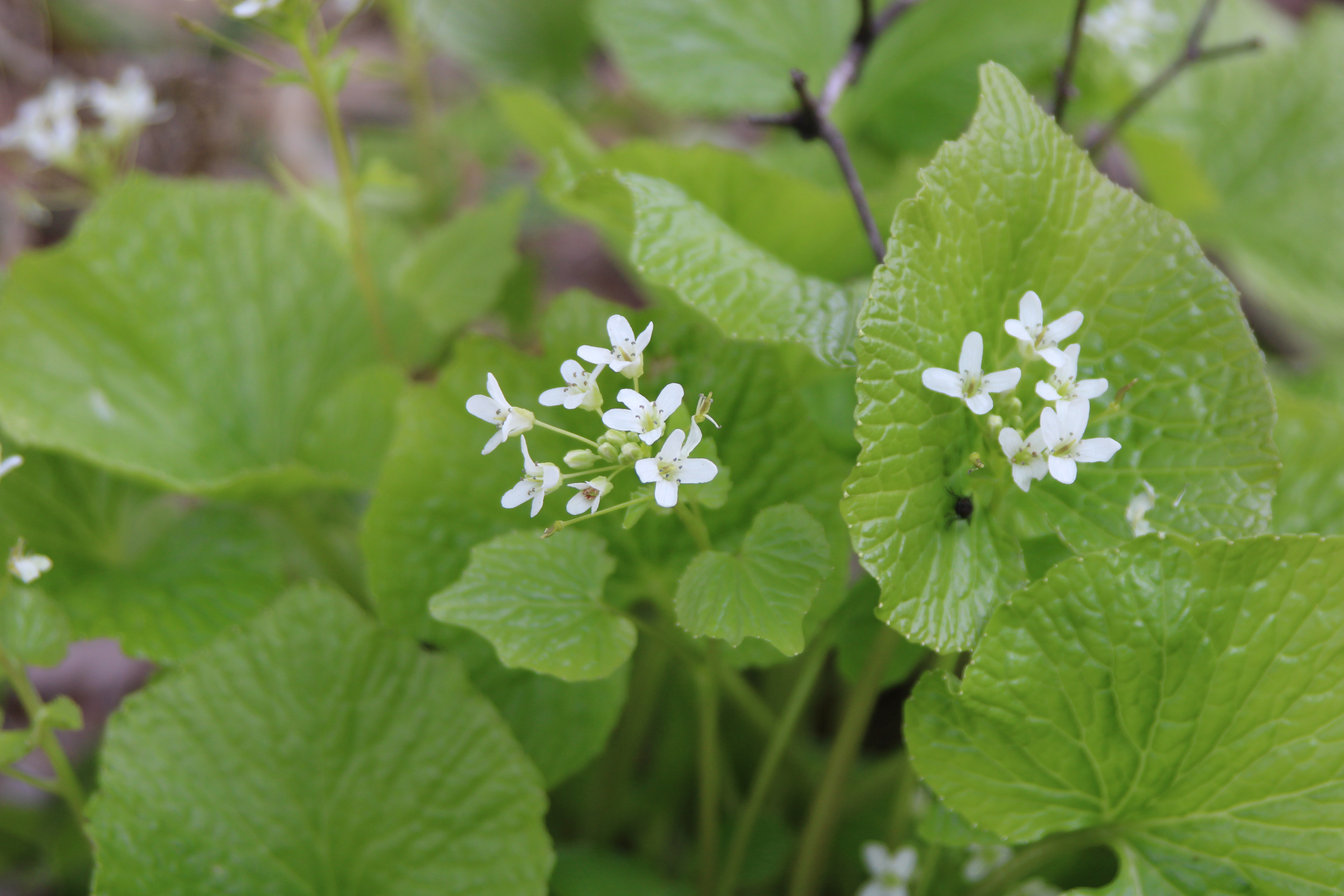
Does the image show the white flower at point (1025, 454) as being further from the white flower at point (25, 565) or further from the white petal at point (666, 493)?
the white flower at point (25, 565)

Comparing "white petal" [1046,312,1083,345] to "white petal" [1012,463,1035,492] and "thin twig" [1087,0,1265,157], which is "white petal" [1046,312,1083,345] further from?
"thin twig" [1087,0,1265,157]

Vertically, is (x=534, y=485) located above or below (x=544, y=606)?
above

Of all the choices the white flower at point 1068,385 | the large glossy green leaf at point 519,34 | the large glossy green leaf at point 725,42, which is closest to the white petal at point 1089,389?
the white flower at point 1068,385

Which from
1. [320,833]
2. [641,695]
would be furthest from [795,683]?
[320,833]

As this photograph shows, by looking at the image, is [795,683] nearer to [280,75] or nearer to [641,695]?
[641,695]

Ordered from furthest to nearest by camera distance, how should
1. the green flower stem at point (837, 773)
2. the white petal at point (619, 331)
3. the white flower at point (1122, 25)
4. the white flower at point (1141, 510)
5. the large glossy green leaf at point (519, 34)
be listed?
the large glossy green leaf at point (519, 34) → the white flower at point (1122, 25) → the green flower stem at point (837, 773) → the white flower at point (1141, 510) → the white petal at point (619, 331)

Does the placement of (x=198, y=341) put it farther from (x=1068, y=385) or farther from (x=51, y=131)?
(x=1068, y=385)

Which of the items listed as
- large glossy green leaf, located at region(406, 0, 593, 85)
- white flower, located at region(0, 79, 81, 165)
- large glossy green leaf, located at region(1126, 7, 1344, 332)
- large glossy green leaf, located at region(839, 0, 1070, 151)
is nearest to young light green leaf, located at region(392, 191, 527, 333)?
white flower, located at region(0, 79, 81, 165)

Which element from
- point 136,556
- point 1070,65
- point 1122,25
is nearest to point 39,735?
point 136,556
